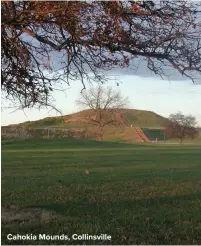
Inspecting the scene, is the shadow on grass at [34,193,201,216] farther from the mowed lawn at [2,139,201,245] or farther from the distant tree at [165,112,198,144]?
the distant tree at [165,112,198,144]

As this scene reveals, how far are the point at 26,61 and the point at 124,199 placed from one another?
17.9 feet

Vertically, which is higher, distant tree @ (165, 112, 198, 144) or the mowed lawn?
distant tree @ (165, 112, 198, 144)

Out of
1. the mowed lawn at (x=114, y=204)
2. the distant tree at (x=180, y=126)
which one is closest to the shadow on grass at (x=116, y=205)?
the mowed lawn at (x=114, y=204)

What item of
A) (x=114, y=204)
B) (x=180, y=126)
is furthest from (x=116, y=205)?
(x=180, y=126)

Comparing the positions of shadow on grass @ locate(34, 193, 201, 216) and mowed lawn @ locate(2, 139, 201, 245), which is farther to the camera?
shadow on grass @ locate(34, 193, 201, 216)

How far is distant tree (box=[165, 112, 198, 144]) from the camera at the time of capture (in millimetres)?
98269

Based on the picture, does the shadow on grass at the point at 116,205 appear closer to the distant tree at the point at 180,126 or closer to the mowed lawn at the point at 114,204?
the mowed lawn at the point at 114,204

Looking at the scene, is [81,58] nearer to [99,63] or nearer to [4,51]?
[99,63]

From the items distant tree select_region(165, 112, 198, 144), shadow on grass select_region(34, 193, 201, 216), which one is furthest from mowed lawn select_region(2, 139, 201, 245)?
distant tree select_region(165, 112, 198, 144)

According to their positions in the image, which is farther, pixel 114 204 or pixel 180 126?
pixel 180 126

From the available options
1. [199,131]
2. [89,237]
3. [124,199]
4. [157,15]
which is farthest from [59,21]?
[199,131]

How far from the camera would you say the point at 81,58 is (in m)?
7.86

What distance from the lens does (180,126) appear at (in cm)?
9912

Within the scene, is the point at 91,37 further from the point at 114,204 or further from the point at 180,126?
the point at 180,126
